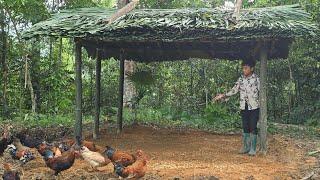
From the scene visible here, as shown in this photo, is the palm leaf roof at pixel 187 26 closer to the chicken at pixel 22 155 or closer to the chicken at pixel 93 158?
the chicken at pixel 22 155

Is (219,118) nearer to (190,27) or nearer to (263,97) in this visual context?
(263,97)

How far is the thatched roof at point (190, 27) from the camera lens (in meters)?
8.68

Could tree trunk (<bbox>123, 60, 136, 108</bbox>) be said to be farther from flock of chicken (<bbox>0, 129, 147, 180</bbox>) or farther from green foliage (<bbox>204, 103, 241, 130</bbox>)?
flock of chicken (<bbox>0, 129, 147, 180</bbox>)

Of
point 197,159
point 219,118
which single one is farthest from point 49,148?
point 219,118

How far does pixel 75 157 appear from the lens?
7.52 metres

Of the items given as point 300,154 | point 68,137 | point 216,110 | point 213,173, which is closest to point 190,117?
point 216,110

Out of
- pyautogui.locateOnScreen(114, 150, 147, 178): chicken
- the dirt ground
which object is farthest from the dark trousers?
pyautogui.locateOnScreen(114, 150, 147, 178): chicken

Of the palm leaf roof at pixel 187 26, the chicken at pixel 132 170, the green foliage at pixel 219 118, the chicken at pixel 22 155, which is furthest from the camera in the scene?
the green foliage at pixel 219 118

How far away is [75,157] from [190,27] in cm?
329

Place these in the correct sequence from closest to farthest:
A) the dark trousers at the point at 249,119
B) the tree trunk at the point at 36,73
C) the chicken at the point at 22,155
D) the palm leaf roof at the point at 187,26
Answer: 1. the chicken at the point at 22,155
2. the palm leaf roof at the point at 187,26
3. the dark trousers at the point at 249,119
4. the tree trunk at the point at 36,73

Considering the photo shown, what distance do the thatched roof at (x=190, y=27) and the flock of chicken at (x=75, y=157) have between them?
7.33ft

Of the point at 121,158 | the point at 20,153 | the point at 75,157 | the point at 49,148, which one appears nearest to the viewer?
the point at 121,158

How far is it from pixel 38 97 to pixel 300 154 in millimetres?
10113

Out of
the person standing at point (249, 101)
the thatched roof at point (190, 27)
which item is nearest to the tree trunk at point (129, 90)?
the thatched roof at point (190, 27)
